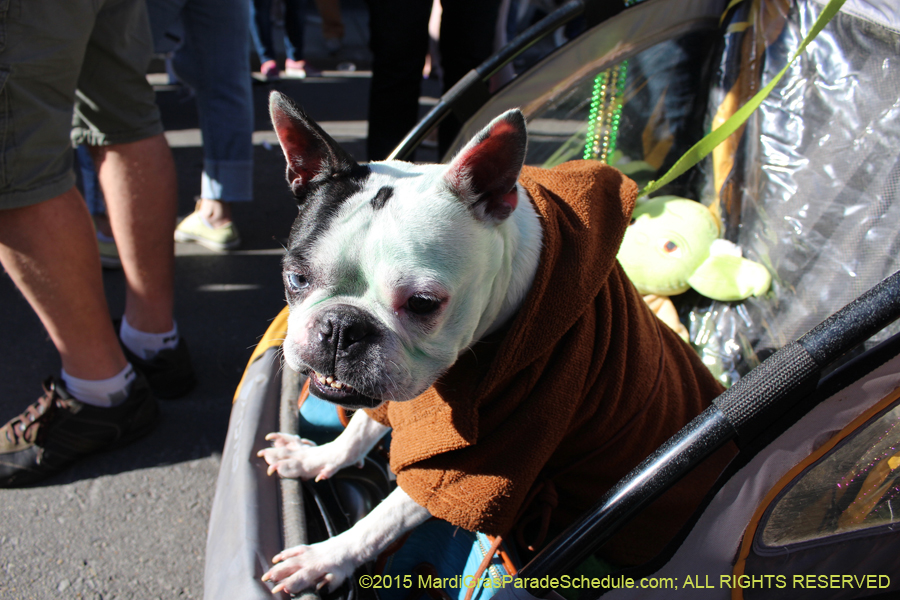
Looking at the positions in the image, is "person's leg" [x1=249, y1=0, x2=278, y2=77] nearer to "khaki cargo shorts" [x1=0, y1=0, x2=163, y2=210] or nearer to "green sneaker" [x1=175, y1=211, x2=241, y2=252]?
"green sneaker" [x1=175, y1=211, x2=241, y2=252]

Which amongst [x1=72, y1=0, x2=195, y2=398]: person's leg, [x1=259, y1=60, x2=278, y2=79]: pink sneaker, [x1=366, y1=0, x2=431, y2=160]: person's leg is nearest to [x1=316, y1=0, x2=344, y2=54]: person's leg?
[x1=259, y1=60, x2=278, y2=79]: pink sneaker

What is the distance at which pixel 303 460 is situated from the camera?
1511 millimetres

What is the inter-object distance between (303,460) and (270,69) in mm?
5542

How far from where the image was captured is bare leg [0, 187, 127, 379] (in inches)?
65.4

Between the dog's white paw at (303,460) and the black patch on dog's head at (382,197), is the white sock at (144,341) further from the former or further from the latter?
the black patch on dog's head at (382,197)

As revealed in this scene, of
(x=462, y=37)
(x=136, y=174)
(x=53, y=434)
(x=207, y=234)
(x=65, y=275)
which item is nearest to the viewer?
(x=65, y=275)

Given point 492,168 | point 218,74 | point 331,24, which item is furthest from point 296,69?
point 492,168

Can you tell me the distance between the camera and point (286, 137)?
4.16 feet

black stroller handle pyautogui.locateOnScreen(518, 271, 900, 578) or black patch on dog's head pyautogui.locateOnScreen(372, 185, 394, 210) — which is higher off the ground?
black patch on dog's head pyautogui.locateOnScreen(372, 185, 394, 210)

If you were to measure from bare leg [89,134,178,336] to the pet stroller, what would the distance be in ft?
2.17

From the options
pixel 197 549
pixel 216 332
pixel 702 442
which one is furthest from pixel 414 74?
pixel 702 442

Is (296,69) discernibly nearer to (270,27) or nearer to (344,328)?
(270,27)

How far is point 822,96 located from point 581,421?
1275mm

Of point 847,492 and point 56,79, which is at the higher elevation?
point 56,79
